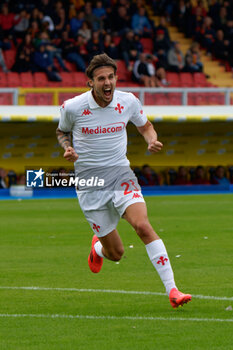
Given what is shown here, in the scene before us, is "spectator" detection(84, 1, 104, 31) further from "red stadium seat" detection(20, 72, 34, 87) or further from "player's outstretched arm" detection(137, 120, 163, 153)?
"player's outstretched arm" detection(137, 120, 163, 153)

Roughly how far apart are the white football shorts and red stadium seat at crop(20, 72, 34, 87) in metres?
17.7

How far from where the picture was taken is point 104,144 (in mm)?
8164

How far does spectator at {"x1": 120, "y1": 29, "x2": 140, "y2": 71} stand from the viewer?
1136 inches

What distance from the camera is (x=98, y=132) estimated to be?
8.16 m

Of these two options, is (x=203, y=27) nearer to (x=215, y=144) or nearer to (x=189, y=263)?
(x=215, y=144)

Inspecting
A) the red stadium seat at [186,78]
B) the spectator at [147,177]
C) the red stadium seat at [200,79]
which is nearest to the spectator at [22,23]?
the red stadium seat at [186,78]

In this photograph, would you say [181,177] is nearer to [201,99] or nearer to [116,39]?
[201,99]

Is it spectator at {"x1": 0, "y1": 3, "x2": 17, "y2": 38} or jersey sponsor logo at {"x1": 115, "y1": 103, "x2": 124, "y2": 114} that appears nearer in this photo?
jersey sponsor logo at {"x1": 115, "y1": 103, "x2": 124, "y2": 114}

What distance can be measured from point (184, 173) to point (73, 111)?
20127mm

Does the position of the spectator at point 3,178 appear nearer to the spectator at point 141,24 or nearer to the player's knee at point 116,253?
the spectator at point 141,24

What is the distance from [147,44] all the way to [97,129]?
77.8ft

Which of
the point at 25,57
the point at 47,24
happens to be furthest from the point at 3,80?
the point at 47,24

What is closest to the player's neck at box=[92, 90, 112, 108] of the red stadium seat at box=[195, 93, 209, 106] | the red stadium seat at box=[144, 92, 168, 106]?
the red stadium seat at box=[144, 92, 168, 106]

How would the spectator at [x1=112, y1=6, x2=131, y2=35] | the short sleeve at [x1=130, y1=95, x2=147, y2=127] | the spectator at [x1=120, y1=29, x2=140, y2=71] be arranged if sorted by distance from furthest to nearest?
the spectator at [x1=112, y1=6, x2=131, y2=35] → the spectator at [x1=120, y1=29, x2=140, y2=71] → the short sleeve at [x1=130, y1=95, x2=147, y2=127]
